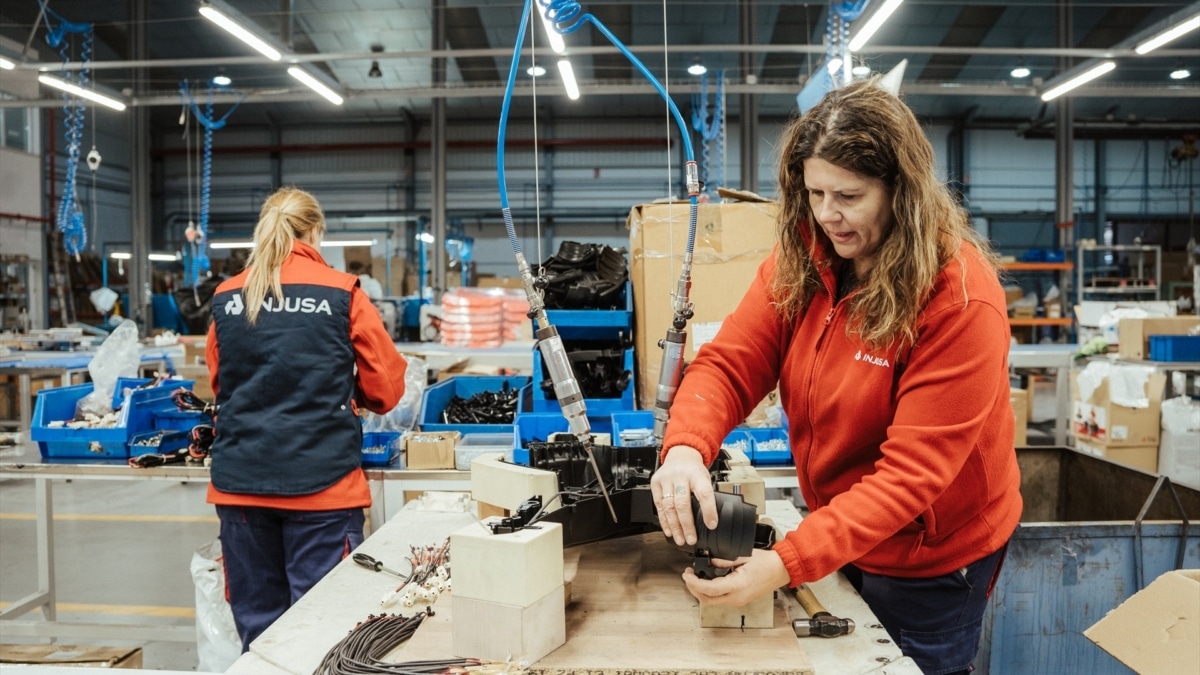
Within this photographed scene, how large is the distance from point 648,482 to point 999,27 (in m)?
10.0

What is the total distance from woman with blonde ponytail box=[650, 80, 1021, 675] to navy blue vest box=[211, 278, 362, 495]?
33.8 inches

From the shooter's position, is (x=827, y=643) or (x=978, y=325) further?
(x=827, y=643)

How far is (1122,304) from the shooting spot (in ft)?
19.7

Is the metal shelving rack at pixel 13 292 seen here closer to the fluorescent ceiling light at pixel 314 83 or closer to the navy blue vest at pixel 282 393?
the fluorescent ceiling light at pixel 314 83

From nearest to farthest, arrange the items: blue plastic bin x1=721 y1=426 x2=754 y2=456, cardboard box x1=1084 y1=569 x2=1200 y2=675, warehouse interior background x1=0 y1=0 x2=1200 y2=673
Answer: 1. cardboard box x1=1084 y1=569 x2=1200 y2=675
2. blue plastic bin x1=721 y1=426 x2=754 y2=456
3. warehouse interior background x1=0 y1=0 x2=1200 y2=673

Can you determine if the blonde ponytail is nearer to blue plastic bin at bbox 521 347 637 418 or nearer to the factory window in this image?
blue plastic bin at bbox 521 347 637 418

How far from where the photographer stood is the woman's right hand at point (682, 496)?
823 mm

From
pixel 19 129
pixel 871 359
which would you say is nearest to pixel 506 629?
pixel 871 359

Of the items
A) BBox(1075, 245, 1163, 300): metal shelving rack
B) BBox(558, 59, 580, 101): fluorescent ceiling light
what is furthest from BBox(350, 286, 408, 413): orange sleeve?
BBox(1075, 245, 1163, 300): metal shelving rack

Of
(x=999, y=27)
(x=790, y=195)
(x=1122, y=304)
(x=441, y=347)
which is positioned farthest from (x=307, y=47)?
(x=790, y=195)

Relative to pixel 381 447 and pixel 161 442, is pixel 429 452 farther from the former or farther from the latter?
pixel 161 442

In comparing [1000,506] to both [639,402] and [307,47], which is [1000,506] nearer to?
[639,402]

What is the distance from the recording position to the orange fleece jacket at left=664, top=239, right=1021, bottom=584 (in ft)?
2.65

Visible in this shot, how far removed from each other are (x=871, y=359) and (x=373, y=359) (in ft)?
3.61
